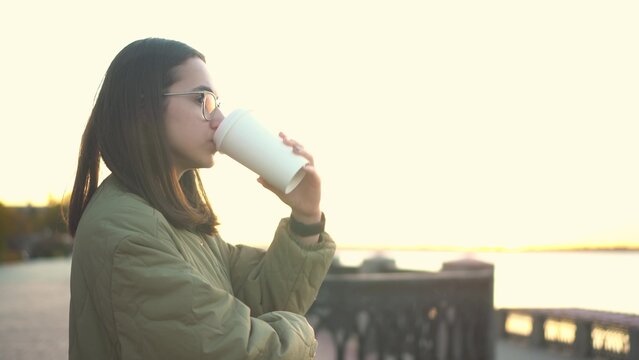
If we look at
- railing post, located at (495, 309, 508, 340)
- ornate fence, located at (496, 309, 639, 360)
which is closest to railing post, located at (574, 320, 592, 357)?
ornate fence, located at (496, 309, 639, 360)

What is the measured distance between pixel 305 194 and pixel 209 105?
1.08 feet

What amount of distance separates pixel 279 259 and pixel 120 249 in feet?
1.92

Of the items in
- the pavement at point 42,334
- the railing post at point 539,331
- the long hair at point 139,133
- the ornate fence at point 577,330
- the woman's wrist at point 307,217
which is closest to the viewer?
the long hair at point 139,133

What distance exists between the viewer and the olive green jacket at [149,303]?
4.94 ft

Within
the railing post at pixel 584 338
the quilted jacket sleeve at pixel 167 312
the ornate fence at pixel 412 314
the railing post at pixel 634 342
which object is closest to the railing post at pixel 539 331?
the railing post at pixel 584 338

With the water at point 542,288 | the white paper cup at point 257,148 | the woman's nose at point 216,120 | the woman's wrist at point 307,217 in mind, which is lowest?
the water at point 542,288

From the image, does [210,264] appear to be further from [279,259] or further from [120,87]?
[120,87]

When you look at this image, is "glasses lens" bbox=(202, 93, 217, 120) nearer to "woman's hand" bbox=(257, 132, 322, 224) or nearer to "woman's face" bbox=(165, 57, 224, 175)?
"woman's face" bbox=(165, 57, 224, 175)

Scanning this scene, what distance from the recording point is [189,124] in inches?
70.8

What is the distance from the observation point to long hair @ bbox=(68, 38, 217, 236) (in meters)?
1.75

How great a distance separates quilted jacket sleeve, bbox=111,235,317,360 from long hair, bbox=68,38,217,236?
0.68ft

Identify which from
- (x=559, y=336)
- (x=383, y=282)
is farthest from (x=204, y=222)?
(x=559, y=336)

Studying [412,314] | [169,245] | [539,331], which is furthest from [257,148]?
[539,331]

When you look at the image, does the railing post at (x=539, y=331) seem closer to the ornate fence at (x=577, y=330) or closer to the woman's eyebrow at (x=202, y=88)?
the ornate fence at (x=577, y=330)
